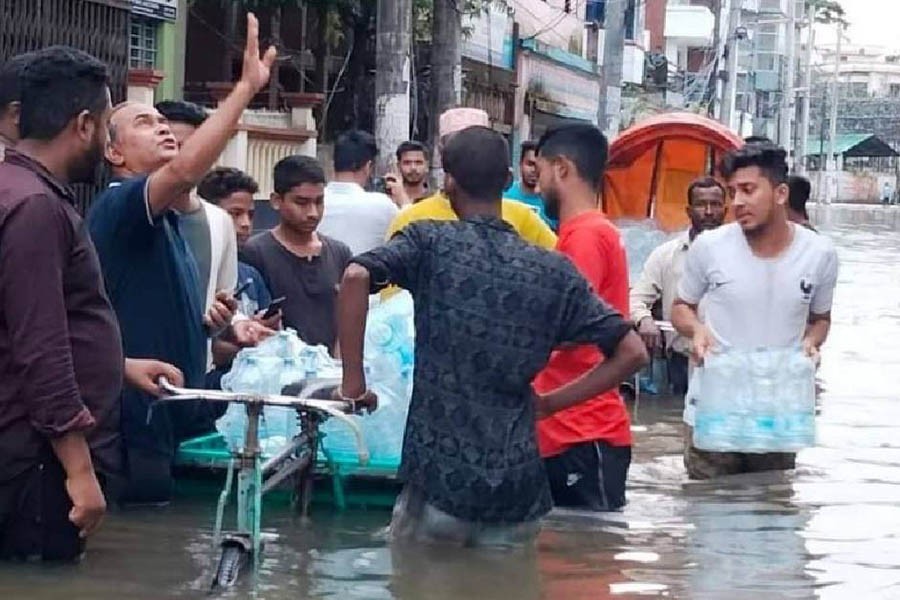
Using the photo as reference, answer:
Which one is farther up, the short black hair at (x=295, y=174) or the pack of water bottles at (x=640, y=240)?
the short black hair at (x=295, y=174)

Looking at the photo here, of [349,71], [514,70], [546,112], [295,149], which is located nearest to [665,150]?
[295,149]

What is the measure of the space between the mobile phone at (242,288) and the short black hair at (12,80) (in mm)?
1898

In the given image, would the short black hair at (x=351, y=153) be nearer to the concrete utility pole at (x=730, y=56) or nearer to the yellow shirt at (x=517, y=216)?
the yellow shirt at (x=517, y=216)

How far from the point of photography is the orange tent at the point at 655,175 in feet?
51.8

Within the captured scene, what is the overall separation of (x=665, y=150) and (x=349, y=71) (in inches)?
240

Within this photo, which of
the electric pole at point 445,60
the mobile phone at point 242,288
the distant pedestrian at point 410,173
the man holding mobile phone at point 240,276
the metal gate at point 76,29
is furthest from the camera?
the electric pole at point 445,60

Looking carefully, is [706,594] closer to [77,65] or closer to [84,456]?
[84,456]

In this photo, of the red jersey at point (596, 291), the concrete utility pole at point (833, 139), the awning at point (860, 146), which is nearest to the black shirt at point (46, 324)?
the red jersey at point (596, 291)

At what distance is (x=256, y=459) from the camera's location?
568cm

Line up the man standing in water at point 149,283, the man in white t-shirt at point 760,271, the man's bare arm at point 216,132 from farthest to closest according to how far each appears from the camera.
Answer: the man in white t-shirt at point 760,271 < the man standing in water at point 149,283 < the man's bare arm at point 216,132

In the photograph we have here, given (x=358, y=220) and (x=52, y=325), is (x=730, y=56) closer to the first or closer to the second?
(x=358, y=220)

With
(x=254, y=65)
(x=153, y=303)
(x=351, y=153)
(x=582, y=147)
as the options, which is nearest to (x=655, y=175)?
(x=351, y=153)

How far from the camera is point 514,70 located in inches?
1215

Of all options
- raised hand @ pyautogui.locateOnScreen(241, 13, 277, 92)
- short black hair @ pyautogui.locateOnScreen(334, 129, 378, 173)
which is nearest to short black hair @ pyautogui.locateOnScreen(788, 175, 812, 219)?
short black hair @ pyautogui.locateOnScreen(334, 129, 378, 173)
